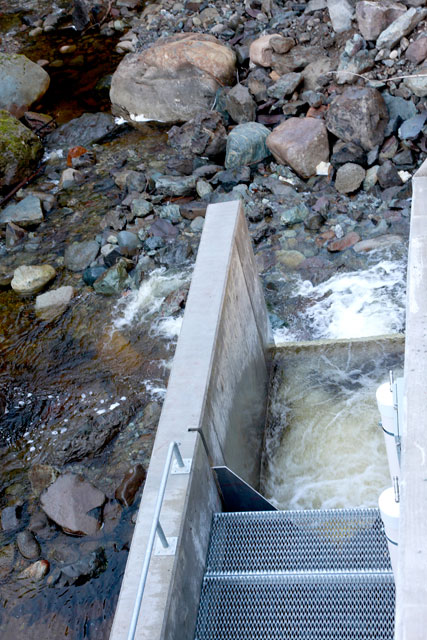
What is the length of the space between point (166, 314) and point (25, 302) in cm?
228

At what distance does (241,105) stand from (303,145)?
79.4 inches

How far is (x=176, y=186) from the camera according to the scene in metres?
11.0

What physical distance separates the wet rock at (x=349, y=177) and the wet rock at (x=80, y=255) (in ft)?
12.7

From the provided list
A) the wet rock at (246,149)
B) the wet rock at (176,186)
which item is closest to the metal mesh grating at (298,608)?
the wet rock at (176,186)

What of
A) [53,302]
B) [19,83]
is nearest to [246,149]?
[53,302]

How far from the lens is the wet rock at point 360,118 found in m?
10.1

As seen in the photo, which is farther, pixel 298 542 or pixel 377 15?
pixel 377 15

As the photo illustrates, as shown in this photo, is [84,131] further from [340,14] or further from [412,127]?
[412,127]

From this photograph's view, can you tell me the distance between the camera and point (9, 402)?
8406 millimetres

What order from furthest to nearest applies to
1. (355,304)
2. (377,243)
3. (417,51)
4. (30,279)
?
(417,51) → (30,279) → (377,243) → (355,304)

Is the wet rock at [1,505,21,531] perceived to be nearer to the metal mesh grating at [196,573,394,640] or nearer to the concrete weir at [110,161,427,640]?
the concrete weir at [110,161,427,640]

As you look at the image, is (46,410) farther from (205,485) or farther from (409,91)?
(409,91)

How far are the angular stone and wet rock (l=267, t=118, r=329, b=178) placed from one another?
4.28ft

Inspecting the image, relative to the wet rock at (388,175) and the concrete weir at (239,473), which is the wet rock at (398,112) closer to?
the wet rock at (388,175)
